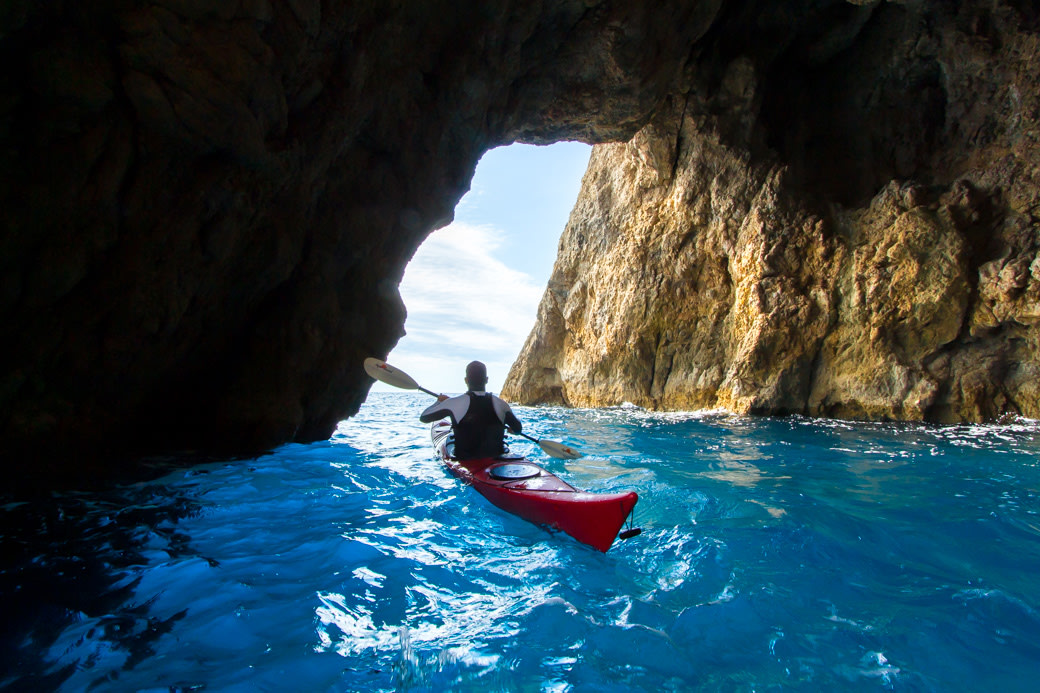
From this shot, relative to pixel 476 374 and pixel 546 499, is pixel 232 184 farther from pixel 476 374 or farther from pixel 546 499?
pixel 546 499

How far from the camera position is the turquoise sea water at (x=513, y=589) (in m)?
2.17

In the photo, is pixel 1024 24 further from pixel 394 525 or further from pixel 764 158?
pixel 394 525

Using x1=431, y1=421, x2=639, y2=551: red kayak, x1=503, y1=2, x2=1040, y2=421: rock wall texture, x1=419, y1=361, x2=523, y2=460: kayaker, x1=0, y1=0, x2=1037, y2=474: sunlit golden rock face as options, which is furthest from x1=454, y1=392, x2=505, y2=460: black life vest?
x1=503, y1=2, x2=1040, y2=421: rock wall texture

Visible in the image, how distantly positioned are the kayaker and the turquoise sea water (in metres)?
0.60

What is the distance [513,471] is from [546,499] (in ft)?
2.76

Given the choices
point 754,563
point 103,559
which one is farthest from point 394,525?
point 754,563

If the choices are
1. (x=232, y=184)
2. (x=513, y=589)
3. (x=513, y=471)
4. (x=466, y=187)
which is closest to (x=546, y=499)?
(x=513, y=471)

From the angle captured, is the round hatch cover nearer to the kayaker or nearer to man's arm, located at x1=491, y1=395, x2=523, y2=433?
the kayaker

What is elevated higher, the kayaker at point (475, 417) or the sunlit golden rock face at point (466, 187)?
the sunlit golden rock face at point (466, 187)

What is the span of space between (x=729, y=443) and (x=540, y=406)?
11014 millimetres

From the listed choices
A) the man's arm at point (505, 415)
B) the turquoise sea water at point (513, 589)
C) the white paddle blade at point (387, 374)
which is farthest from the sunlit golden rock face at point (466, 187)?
the man's arm at point (505, 415)

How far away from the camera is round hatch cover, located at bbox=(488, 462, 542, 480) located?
15.7ft

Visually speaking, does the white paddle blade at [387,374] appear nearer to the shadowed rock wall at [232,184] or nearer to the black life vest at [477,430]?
the shadowed rock wall at [232,184]

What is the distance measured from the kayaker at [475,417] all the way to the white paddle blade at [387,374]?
883 millimetres
